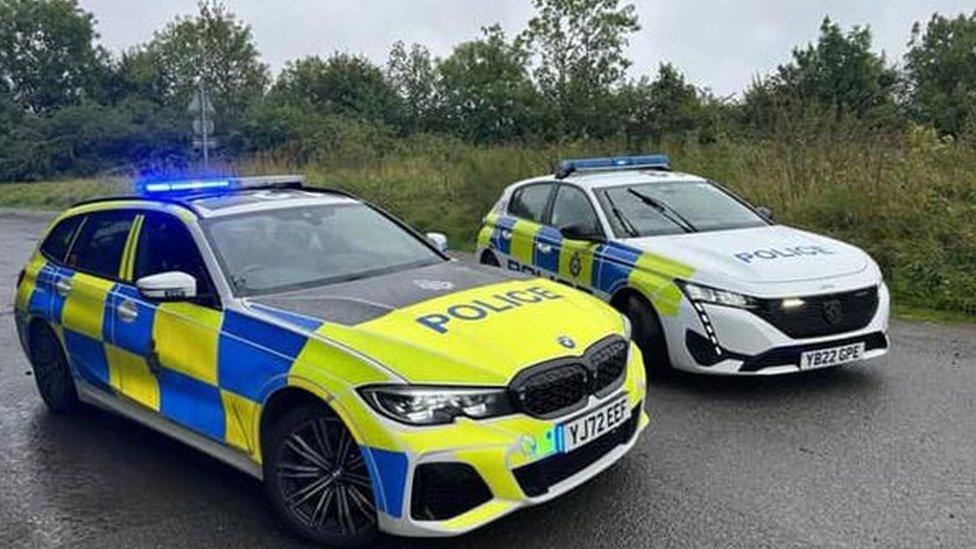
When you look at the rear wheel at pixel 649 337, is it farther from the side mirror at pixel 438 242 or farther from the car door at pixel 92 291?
the car door at pixel 92 291

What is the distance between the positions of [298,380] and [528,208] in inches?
197

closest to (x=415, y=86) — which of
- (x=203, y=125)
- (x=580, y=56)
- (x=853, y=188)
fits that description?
(x=580, y=56)

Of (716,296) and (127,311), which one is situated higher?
(127,311)

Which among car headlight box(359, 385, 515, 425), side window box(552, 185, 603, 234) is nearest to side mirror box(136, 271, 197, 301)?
car headlight box(359, 385, 515, 425)

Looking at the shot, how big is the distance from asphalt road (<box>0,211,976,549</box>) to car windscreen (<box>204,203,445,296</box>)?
3.65 ft

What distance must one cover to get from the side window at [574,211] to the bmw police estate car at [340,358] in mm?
2101

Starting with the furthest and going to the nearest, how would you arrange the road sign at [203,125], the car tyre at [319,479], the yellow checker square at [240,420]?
the road sign at [203,125], the yellow checker square at [240,420], the car tyre at [319,479]

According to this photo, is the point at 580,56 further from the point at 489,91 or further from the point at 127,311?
the point at 127,311

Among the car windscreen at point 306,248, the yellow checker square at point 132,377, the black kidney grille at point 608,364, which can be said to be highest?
the car windscreen at point 306,248

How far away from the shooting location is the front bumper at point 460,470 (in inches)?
129

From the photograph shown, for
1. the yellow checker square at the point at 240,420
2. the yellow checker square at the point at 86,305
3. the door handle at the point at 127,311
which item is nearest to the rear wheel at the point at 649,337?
the yellow checker square at the point at 240,420

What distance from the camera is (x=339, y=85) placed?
2021 inches

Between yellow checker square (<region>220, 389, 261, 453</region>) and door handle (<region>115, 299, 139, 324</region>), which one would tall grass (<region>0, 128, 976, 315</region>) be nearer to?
yellow checker square (<region>220, 389, 261, 453</region>)

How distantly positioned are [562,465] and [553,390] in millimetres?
329
